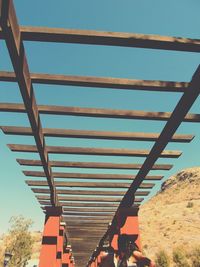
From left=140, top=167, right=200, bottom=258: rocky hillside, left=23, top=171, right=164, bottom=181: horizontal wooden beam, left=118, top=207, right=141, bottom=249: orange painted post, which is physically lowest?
left=118, top=207, right=141, bottom=249: orange painted post

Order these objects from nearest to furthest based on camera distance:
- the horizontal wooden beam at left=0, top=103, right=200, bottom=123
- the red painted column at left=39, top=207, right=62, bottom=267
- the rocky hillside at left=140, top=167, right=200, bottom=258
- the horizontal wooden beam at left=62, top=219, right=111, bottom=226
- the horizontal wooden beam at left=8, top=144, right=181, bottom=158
→ the horizontal wooden beam at left=0, top=103, right=200, bottom=123, the horizontal wooden beam at left=8, top=144, right=181, bottom=158, the red painted column at left=39, top=207, right=62, bottom=267, the horizontal wooden beam at left=62, top=219, right=111, bottom=226, the rocky hillside at left=140, top=167, right=200, bottom=258

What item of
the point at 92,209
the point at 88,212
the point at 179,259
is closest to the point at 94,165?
the point at 92,209

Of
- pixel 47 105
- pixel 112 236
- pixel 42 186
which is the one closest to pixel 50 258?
pixel 42 186

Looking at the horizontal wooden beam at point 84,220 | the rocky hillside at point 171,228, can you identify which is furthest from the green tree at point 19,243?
the horizontal wooden beam at point 84,220

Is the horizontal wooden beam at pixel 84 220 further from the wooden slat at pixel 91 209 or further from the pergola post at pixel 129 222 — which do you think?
the pergola post at pixel 129 222

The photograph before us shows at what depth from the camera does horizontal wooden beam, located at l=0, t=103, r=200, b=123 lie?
4.82 m

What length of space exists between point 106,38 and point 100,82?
815 millimetres

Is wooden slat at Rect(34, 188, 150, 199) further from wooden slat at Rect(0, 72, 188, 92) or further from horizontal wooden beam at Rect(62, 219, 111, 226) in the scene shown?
wooden slat at Rect(0, 72, 188, 92)

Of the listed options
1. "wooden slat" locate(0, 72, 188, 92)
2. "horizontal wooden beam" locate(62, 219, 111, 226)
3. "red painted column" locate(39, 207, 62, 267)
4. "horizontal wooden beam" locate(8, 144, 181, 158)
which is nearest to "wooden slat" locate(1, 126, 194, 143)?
"horizontal wooden beam" locate(8, 144, 181, 158)

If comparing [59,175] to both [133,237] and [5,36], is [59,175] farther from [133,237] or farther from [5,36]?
[5,36]

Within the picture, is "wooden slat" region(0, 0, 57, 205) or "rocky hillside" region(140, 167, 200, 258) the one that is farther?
"rocky hillside" region(140, 167, 200, 258)

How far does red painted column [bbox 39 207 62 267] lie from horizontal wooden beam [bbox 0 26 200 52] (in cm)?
636

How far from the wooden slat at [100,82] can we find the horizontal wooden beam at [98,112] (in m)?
0.69

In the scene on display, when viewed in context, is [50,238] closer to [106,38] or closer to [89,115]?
[89,115]
